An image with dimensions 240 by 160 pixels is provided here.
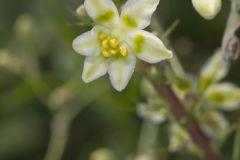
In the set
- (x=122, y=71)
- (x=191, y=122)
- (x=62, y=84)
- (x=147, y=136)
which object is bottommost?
(x=147, y=136)

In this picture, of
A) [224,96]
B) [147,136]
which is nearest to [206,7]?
[224,96]

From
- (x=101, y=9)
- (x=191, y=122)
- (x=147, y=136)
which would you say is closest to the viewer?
(x=101, y=9)


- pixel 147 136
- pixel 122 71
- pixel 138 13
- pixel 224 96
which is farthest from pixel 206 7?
pixel 147 136

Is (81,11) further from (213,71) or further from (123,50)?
(213,71)

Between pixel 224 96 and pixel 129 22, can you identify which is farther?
pixel 224 96

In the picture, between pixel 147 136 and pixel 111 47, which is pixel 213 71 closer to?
pixel 111 47

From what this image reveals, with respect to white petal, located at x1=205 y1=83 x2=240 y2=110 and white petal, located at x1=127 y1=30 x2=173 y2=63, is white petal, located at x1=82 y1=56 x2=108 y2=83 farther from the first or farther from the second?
white petal, located at x1=205 y1=83 x2=240 y2=110

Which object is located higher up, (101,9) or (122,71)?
(101,9)

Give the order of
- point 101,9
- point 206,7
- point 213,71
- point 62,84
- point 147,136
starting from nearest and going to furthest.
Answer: point 206,7 → point 101,9 → point 213,71 → point 147,136 → point 62,84
